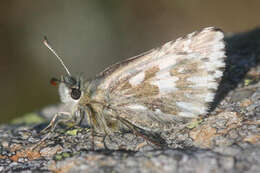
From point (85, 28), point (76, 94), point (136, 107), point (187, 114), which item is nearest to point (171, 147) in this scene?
point (187, 114)

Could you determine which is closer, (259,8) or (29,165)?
(29,165)

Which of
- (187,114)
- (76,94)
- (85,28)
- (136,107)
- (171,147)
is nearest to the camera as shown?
(171,147)

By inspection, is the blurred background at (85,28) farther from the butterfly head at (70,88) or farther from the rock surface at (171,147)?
the butterfly head at (70,88)

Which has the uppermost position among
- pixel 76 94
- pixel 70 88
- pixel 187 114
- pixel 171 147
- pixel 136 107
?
pixel 70 88

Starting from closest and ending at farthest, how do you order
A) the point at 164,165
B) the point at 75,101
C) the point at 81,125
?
1. the point at 164,165
2. the point at 75,101
3. the point at 81,125

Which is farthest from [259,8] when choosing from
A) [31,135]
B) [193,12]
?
[31,135]

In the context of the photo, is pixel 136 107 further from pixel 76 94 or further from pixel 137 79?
pixel 76 94

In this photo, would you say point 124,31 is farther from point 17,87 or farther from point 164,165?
point 164,165
